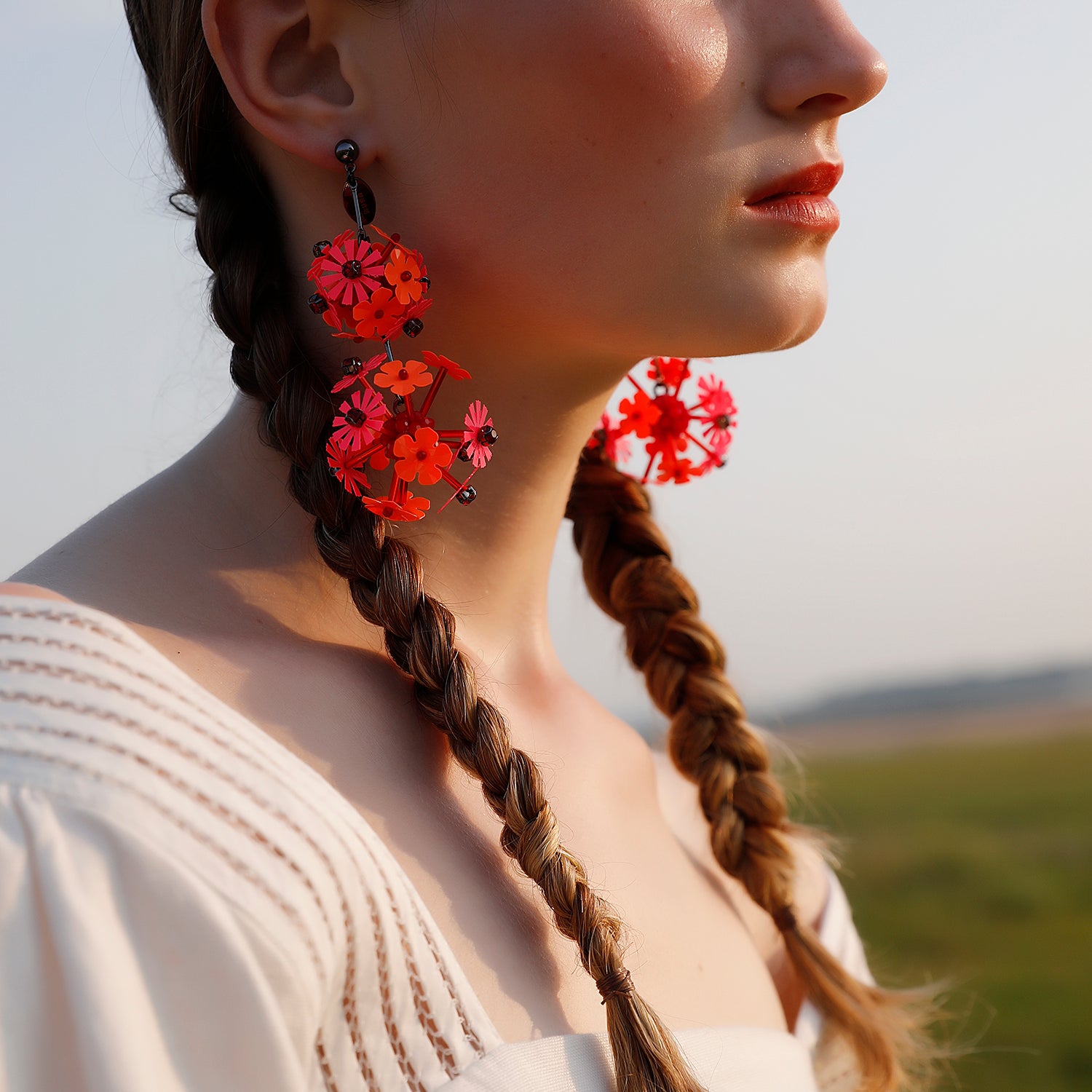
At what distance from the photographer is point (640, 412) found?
1.61m

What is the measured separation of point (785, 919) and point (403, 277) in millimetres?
970

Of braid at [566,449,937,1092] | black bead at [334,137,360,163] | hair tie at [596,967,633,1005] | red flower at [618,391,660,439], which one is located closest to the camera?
hair tie at [596,967,633,1005]

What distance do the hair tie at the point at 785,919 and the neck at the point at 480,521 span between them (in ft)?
1.47

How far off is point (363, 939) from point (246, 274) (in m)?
0.67

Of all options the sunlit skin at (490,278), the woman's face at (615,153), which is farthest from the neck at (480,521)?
the woman's face at (615,153)

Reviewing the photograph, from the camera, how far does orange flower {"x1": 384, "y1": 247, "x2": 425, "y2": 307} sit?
1.10 metres

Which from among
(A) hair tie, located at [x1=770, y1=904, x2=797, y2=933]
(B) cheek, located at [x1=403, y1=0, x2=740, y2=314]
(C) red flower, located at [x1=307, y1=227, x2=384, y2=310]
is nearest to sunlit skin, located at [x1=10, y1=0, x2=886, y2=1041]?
(B) cheek, located at [x1=403, y1=0, x2=740, y2=314]

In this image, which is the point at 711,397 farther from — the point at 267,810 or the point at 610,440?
the point at 267,810

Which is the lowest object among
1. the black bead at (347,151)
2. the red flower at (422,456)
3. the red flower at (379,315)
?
the red flower at (422,456)

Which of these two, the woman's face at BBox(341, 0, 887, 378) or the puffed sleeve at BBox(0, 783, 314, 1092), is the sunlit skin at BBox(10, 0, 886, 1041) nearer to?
the woman's face at BBox(341, 0, 887, 378)

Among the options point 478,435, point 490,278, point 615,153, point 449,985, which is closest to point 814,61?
point 615,153

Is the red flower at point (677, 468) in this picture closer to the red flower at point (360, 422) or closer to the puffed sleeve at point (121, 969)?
the red flower at point (360, 422)

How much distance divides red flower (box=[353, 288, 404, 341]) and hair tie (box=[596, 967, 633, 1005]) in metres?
0.62

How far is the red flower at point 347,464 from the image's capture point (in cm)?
109
